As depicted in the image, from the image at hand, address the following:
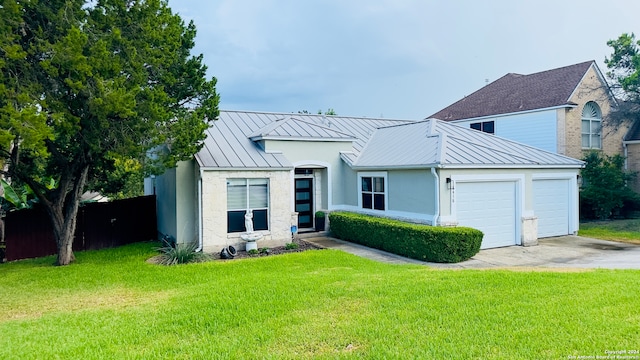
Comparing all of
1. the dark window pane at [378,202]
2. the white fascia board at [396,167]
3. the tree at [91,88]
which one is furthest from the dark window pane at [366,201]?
the tree at [91,88]

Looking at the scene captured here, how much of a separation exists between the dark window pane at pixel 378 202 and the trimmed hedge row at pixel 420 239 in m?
1.15

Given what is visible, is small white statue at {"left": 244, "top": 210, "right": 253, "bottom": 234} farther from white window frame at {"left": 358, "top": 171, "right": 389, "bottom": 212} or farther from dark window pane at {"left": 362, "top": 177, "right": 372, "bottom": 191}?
dark window pane at {"left": 362, "top": 177, "right": 372, "bottom": 191}

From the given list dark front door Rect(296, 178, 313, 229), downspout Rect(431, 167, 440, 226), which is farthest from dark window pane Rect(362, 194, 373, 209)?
downspout Rect(431, 167, 440, 226)

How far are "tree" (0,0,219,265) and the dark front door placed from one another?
5.65 m

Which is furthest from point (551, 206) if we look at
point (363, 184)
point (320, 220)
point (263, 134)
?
point (263, 134)

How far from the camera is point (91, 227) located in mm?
15086

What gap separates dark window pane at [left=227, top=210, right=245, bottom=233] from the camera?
13.9 meters

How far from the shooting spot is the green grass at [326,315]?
5.05 meters

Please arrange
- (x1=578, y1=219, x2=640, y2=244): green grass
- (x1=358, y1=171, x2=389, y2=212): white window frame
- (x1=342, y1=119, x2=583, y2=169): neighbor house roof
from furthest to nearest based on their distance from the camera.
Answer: (x1=578, y1=219, x2=640, y2=244): green grass, (x1=358, y1=171, x2=389, y2=212): white window frame, (x1=342, y1=119, x2=583, y2=169): neighbor house roof

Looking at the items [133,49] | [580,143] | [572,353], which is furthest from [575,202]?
[133,49]

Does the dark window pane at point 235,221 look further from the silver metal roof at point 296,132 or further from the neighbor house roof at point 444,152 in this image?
the neighbor house roof at point 444,152

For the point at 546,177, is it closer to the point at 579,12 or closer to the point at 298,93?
the point at 579,12

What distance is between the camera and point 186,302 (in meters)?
7.48

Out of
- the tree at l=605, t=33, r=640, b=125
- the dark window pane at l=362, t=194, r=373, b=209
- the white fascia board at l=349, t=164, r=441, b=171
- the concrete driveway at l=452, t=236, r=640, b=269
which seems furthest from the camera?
the tree at l=605, t=33, r=640, b=125
